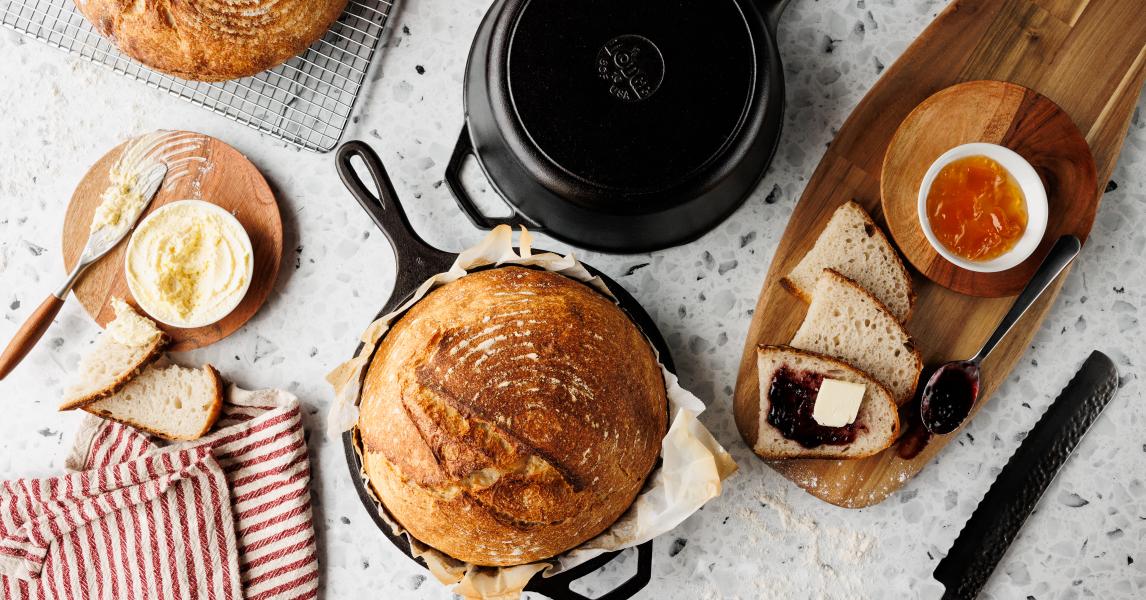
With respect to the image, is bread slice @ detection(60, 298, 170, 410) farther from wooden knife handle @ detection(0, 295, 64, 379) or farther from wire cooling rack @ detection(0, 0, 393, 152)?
wire cooling rack @ detection(0, 0, 393, 152)

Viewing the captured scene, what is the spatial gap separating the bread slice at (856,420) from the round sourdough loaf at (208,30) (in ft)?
3.44

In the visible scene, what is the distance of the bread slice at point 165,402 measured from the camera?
59.9 inches

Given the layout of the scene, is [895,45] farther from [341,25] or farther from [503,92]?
[341,25]

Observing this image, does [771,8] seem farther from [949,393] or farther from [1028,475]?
[1028,475]

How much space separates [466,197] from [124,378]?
0.76m

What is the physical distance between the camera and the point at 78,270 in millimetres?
1519

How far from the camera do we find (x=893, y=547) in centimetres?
153

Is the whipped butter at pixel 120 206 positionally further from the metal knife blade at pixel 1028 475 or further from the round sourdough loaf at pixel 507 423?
the metal knife blade at pixel 1028 475

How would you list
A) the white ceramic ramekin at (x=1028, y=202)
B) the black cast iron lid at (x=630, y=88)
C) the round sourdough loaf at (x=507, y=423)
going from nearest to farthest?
the round sourdough loaf at (x=507, y=423) → the black cast iron lid at (x=630, y=88) → the white ceramic ramekin at (x=1028, y=202)

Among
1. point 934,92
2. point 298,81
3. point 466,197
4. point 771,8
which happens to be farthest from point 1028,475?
point 298,81

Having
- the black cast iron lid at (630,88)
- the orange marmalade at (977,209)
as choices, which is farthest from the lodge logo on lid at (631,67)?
the orange marmalade at (977,209)

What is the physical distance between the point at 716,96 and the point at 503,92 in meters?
0.35

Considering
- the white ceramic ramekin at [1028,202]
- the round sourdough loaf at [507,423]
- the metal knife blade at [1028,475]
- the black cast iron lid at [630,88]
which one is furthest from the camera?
the metal knife blade at [1028,475]

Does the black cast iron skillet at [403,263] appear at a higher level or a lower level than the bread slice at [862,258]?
lower
